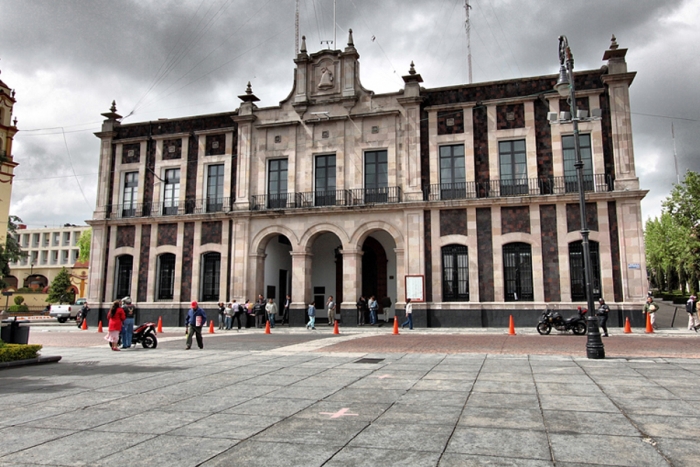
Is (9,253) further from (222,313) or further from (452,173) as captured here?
(452,173)

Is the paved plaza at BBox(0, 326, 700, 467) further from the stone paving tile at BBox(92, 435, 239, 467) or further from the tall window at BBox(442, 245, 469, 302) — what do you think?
the tall window at BBox(442, 245, 469, 302)

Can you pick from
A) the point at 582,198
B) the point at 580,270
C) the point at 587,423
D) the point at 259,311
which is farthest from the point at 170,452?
the point at 580,270

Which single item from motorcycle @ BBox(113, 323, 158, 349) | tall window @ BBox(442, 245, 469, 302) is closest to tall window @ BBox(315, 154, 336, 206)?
tall window @ BBox(442, 245, 469, 302)

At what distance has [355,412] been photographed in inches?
282

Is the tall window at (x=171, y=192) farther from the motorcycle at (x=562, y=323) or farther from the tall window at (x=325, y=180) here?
the motorcycle at (x=562, y=323)

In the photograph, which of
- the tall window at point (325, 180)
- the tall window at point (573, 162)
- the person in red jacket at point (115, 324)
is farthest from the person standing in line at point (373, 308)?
the person in red jacket at point (115, 324)

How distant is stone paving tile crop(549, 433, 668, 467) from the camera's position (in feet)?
16.1

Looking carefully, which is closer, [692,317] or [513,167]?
[692,317]

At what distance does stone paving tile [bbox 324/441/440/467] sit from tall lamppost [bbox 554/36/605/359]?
9.48 metres

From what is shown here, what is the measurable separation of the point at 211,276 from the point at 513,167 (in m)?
18.8

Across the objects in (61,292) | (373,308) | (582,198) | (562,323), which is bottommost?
(562,323)

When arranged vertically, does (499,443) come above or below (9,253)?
below

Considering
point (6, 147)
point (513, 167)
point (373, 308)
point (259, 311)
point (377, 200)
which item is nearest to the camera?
point (513, 167)

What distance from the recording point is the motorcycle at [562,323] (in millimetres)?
20547
